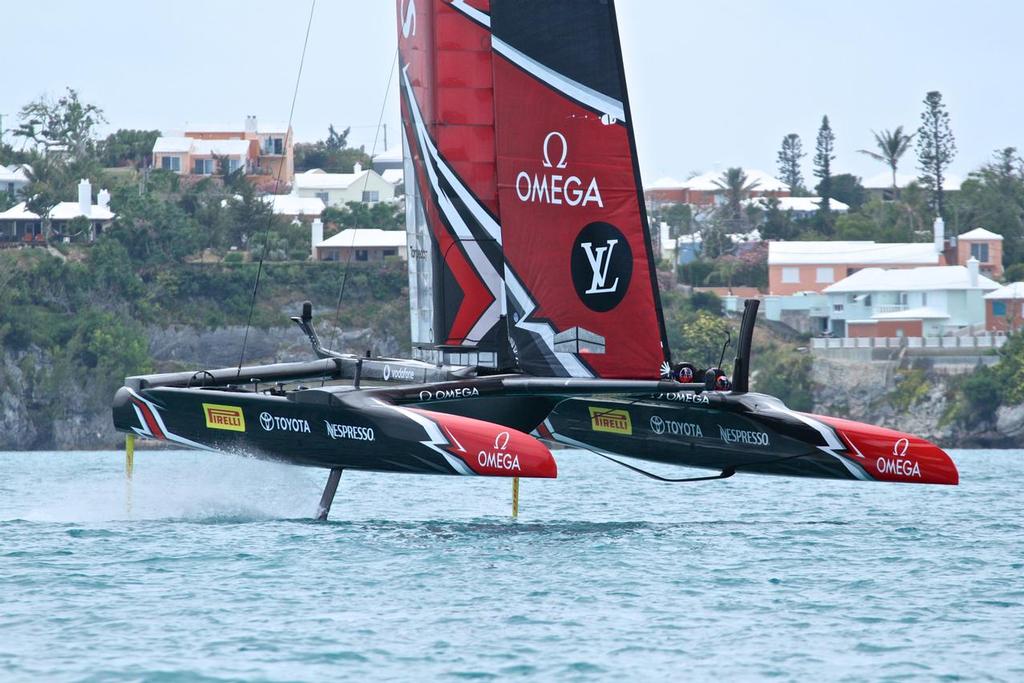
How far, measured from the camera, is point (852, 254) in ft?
215

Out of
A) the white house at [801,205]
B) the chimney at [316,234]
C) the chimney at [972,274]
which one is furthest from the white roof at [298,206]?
the chimney at [972,274]

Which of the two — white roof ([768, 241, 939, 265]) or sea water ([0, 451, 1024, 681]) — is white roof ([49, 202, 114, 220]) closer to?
white roof ([768, 241, 939, 265])

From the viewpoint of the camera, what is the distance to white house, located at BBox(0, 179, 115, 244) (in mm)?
59406

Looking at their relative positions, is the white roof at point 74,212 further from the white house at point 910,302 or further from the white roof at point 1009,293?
the white roof at point 1009,293

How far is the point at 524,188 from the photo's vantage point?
1590cm

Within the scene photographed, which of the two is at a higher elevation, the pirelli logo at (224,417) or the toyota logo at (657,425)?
the pirelli logo at (224,417)

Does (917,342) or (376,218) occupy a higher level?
(376,218)

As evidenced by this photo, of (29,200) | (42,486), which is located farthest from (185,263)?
(42,486)

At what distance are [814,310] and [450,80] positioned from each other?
146ft

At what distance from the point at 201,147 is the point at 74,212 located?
705 inches

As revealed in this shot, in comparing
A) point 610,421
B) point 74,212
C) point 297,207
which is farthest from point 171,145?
point 610,421

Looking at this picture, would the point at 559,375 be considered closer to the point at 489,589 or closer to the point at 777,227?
the point at 489,589

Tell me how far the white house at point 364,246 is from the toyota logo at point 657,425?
4452 cm

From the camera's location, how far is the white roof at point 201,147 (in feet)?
251
